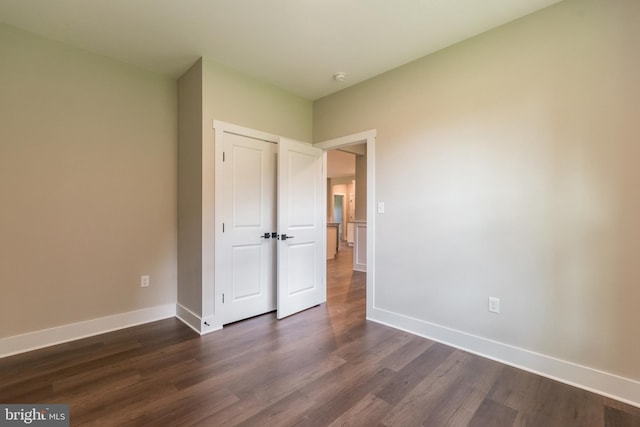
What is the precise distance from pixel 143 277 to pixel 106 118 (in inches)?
→ 64.7

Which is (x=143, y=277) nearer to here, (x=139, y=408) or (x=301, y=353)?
(x=139, y=408)

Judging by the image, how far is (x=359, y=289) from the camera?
4266mm

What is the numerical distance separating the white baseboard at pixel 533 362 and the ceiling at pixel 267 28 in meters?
2.56

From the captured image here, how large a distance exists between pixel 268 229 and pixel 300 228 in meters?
0.39

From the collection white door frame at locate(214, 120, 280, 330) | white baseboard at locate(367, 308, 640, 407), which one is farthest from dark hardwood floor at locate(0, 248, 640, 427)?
white door frame at locate(214, 120, 280, 330)

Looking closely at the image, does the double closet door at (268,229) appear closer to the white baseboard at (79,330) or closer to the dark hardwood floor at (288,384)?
the dark hardwood floor at (288,384)

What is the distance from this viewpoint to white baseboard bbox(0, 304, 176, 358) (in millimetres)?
2279

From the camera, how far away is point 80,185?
2.58 meters

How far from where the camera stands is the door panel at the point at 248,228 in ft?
9.46

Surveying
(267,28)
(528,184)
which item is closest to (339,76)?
(267,28)

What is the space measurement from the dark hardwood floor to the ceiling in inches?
106

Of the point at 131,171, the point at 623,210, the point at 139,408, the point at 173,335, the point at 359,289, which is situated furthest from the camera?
the point at 359,289

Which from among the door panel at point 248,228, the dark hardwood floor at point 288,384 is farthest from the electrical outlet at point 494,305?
the door panel at point 248,228

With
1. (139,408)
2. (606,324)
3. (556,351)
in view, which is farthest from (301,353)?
(606,324)
